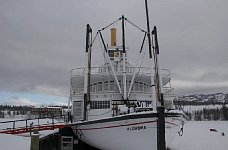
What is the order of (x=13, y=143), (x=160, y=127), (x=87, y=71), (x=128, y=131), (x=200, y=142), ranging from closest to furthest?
(x=160, y=127) → (x=13, y=143) → (x=128, y=131) → (x=87, y=71) → (x=200, y=142)

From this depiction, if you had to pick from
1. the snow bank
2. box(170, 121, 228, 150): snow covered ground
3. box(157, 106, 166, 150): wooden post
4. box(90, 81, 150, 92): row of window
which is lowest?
box(170, 121, 228, 150): snow covered ground

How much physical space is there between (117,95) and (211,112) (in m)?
150

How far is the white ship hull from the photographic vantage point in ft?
44.5

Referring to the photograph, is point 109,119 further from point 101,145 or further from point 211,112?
point 211,112

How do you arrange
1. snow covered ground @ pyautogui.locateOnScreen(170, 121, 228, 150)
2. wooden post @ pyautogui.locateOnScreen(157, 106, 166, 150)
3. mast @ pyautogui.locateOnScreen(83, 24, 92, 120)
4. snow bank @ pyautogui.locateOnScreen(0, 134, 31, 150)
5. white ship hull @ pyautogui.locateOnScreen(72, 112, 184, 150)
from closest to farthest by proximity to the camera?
snow bank @ pyautogui.locateOnScreen(0, 134, 31, 150) < wooden post @ pyautogui.locateOnScreen(157, 106, 166, 150) < white ship hull @ pyautogui.locateOnScreen(72, 112, 184, 150) < mast @ pyautogui.locateOnScreen(83, 24, 92, 120) < snow covered ground @ pyautogui.locateOnScreen(170, 121, 228, 150)

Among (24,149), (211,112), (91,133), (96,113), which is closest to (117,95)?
(96,113)

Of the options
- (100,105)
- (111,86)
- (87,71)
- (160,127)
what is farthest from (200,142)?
(160,127)

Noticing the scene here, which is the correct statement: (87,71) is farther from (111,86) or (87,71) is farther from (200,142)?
(200,142)

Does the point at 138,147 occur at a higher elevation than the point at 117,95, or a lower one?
lower

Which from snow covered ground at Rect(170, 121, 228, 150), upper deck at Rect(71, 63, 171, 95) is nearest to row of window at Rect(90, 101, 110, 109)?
upper deck at Rect(71, 63, 171, 95)

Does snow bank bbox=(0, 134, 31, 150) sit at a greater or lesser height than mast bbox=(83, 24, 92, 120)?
lesser

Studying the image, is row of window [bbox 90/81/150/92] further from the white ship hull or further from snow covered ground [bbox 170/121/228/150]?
snow covered ground [bbox 170/121/228/150]

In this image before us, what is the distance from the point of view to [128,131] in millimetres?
14266

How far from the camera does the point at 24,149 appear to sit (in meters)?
13.1
